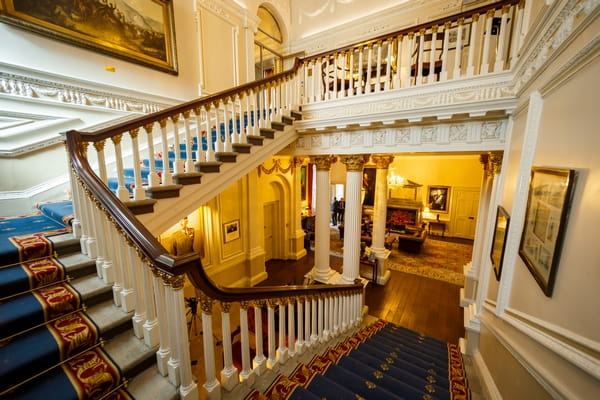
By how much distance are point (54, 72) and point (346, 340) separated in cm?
525

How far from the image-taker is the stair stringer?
226 centimetres

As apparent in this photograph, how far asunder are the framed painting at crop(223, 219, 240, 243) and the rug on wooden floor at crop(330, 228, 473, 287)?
3.69 meters

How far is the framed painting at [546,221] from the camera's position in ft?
3.47

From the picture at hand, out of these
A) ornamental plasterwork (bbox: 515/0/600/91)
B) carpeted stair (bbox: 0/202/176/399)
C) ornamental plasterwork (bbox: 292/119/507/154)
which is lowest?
carpeted stair (bbox: 0/202/176/399)

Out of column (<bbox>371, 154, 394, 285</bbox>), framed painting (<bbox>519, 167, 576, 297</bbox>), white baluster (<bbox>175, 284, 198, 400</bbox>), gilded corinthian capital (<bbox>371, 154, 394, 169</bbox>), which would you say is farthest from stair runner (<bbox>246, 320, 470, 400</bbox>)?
gilded corinthian capital (<bbox>371, 154, 394, 169</bbox>)

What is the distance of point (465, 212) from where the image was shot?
29.7 ft

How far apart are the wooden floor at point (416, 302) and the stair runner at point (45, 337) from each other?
355 centimetres

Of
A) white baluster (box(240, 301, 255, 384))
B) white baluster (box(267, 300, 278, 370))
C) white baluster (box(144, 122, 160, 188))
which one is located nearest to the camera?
white baluster (box(240, 301, 255, 384))

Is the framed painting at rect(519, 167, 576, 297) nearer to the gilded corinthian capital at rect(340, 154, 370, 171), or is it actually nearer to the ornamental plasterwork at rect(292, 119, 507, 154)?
the ornamental plasterwork at rect(292, 119, 507, 154)

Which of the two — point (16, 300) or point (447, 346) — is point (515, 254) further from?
point (16, 300)

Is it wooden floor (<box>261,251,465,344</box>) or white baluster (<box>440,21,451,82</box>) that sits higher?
white baluster (<box>440,21,451,82</box>)

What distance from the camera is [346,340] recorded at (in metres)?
3.13

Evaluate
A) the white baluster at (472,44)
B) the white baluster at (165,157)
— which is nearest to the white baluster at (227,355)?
the white baluster at (165,157)

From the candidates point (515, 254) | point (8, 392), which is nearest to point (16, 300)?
point (8, 392)
